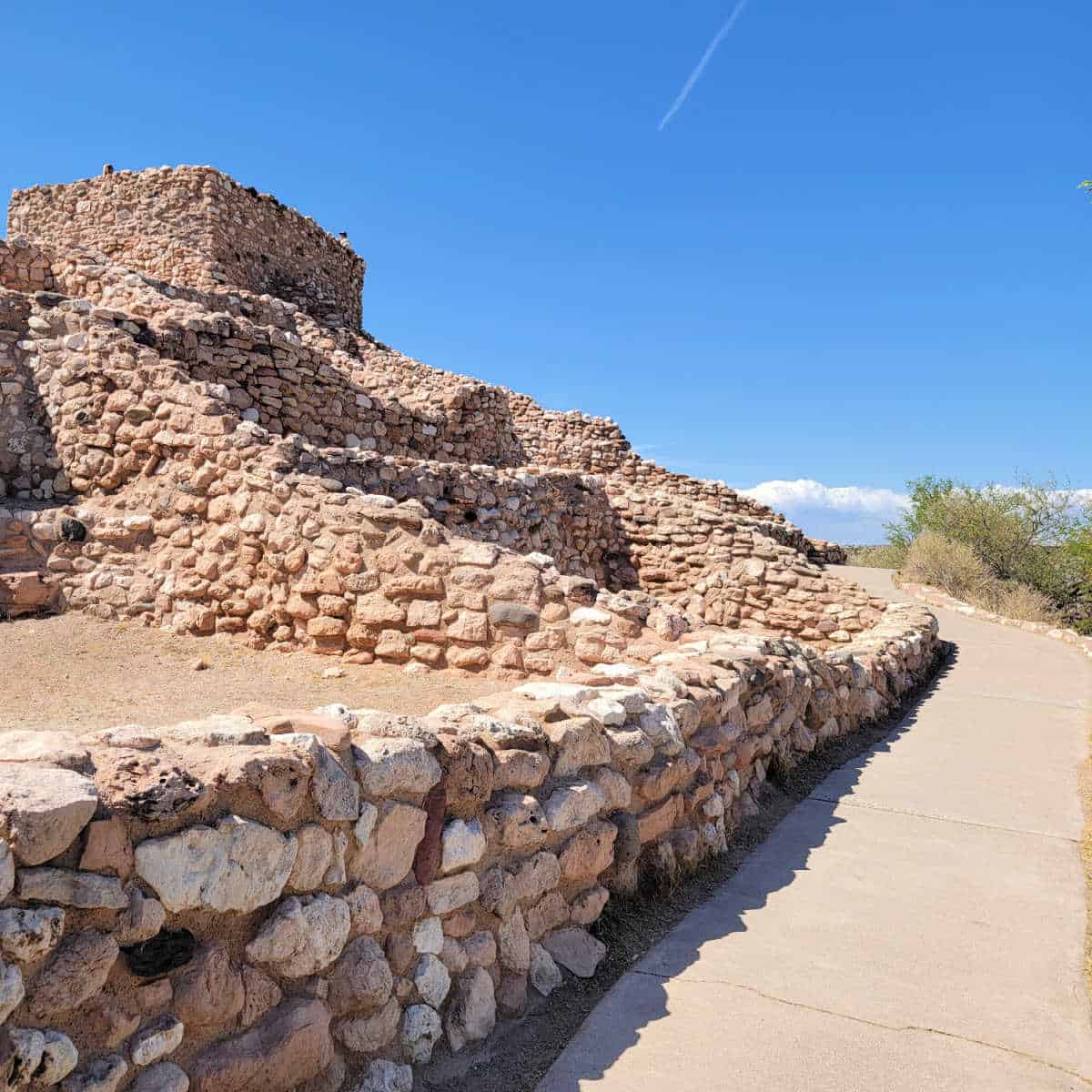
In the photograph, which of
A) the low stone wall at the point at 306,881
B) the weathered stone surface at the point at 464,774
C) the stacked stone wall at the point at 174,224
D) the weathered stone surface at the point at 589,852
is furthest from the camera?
the stacked stone wall at the point at 174,224

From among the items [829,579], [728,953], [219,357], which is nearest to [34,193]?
[219,357]

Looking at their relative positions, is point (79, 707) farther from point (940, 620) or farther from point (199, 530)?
point (940, 620)

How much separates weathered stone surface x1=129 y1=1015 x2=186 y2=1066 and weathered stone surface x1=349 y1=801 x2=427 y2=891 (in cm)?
57

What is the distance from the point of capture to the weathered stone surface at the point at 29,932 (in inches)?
64.9

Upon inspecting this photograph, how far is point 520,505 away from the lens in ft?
30.6

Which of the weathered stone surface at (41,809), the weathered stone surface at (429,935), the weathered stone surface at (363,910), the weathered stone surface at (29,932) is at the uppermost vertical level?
the weathered stone surface at (41,809)

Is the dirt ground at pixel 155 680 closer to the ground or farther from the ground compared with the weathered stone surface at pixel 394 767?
closer to the ground

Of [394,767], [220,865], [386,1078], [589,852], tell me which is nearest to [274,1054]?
[386,1078]

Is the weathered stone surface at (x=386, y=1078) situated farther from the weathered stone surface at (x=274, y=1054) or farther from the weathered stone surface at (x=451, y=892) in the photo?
the weathered stone surface at (x=451, y=892)

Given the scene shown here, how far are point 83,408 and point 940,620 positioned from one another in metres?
13.3

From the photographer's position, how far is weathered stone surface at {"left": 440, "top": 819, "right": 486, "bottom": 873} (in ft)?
8.53

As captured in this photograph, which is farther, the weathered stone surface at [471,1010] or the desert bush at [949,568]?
the desert bush at [949,568]

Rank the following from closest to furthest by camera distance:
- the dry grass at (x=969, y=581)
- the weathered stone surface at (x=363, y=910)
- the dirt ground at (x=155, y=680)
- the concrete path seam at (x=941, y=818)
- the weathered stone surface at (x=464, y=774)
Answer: the weathered stone surface at (x=363, y=910)
the weathered stone surface at (x=464, y=774)
the dirt ground at (x=155, y=680)
the concrete path seam at (x=941, y=818)
the dry grass at (x=969, y=581)

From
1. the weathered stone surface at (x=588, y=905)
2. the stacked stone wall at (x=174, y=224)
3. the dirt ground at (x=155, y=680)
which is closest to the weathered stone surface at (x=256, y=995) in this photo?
the weathered stone surface at (x=588, y=905)
